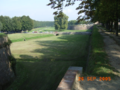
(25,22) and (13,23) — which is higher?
(25,22)

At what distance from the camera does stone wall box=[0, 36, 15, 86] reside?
8180mm

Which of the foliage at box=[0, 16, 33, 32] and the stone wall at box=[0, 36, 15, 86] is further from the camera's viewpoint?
the foliage at box=[0, 16, 33, 32]

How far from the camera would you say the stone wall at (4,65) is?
322 inches

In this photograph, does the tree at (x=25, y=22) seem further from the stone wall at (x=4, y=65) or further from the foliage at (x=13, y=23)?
the stone wall at (x=4, y=65)

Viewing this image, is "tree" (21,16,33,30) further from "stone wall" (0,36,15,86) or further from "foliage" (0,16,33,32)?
"stone wall" (0,36,15,86)

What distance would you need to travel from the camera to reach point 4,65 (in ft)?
27.6

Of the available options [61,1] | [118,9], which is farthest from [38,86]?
[118,9]

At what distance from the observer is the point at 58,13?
880 centimetres

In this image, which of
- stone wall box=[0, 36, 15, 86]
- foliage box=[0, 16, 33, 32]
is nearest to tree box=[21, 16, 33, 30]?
foliage box=[0, 16, 33, 32]

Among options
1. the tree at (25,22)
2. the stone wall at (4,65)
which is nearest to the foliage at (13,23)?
the tree at (25,22)

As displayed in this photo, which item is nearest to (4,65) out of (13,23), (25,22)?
(13,23)

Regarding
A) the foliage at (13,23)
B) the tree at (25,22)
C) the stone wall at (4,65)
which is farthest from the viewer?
the tree at (25,22)

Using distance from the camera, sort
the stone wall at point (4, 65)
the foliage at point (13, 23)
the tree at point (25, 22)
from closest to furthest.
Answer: the stone wall at point (4, 65), the foliage at point (13, 23), the tree at point (25, 22)

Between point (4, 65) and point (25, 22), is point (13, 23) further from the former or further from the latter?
point (4, 65)
